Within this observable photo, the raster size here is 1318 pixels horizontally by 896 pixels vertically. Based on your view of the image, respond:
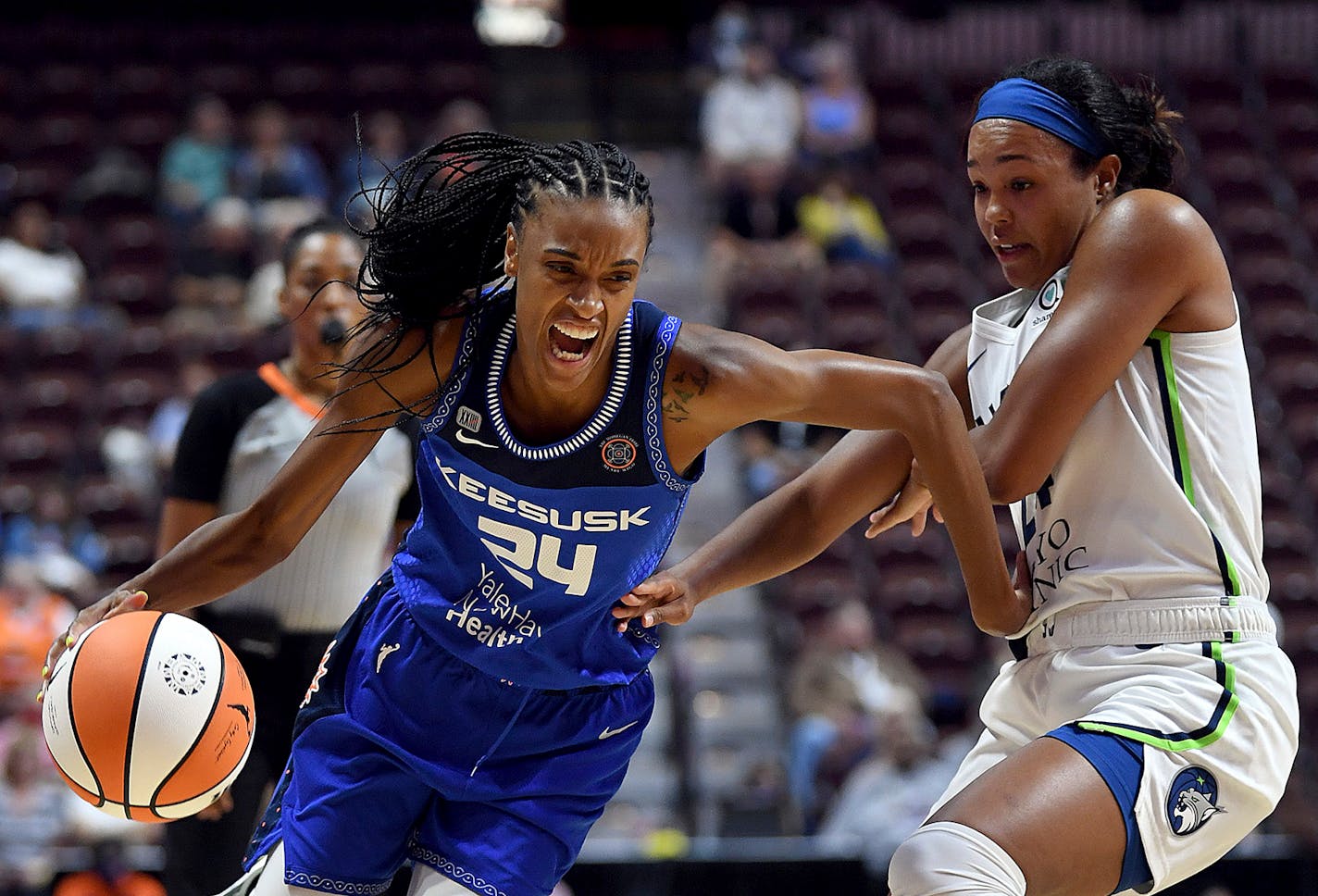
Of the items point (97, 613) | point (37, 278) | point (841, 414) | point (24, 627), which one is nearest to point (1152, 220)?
point (841, 414)

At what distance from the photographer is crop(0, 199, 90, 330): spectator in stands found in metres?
10.8

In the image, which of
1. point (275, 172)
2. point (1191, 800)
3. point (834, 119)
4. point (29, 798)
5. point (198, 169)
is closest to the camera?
point (1191, 800)

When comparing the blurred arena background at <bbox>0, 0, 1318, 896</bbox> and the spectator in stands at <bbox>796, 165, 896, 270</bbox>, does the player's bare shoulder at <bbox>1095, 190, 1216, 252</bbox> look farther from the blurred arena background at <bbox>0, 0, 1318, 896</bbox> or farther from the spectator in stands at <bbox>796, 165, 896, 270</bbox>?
the spectator in stands at <bbox>796, 165, 896, 270</bbox>

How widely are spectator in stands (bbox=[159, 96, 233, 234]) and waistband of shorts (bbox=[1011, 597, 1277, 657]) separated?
9751 millimetres

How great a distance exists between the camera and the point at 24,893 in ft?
20.2

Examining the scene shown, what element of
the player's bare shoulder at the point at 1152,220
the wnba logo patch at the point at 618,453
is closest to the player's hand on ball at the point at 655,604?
the wnba logo patch at the point at 618,453

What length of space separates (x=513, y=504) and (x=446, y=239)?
1.83 ft

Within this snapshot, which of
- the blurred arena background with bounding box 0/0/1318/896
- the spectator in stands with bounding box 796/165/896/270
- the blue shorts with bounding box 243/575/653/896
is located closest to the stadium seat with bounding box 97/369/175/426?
the blurred arena background with bounding box 0/0/1318/896

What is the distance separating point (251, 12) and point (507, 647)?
12.8 meters

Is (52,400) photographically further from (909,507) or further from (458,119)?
(909,507)

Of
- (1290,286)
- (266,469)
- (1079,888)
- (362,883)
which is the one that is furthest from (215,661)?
(1290,286)

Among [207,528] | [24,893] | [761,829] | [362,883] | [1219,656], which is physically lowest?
[761,829]

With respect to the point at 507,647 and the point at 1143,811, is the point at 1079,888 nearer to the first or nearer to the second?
the point at 1143,811

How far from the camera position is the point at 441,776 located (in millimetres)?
3037
